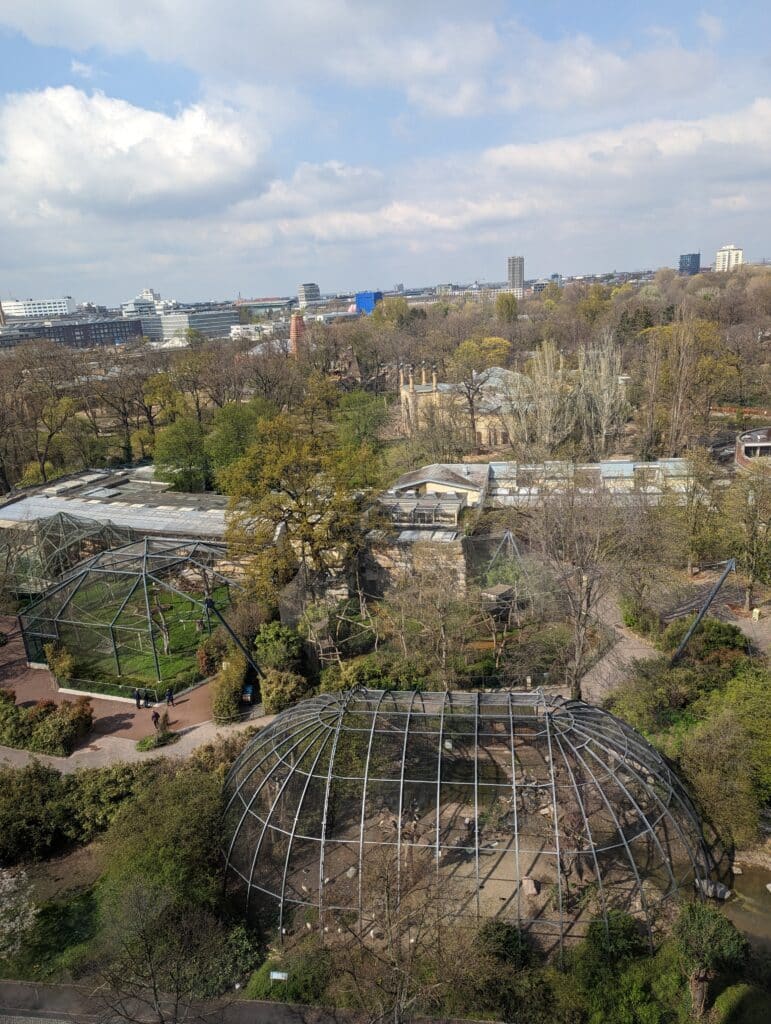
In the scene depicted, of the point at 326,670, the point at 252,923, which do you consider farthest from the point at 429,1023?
the point at 326,670

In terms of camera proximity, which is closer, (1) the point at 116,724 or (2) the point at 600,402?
(1) the point at 116,724

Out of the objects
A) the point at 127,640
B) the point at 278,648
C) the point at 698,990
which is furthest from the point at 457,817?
the point at 127,640

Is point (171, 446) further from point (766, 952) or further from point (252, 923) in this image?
point (766, 952)

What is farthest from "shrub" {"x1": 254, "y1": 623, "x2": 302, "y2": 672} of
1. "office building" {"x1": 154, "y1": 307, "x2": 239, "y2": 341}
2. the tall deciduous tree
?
"office building" {"x1": 154, "y1": 307, "x2": 239, "y2": 341}

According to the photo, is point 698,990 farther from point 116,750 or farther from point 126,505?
point 126,505

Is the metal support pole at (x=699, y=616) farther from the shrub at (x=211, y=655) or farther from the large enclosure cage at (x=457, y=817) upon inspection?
the shrub at (x=211, y=655)

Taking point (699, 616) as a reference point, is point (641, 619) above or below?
below
